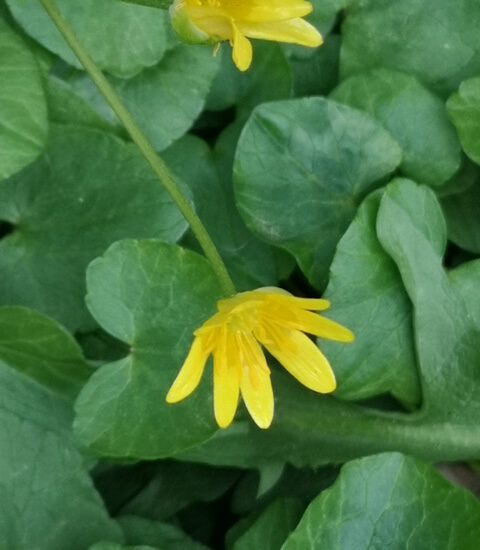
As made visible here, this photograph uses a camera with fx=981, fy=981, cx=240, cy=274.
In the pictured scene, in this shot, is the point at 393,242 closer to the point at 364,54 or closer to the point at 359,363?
the point at 359,363

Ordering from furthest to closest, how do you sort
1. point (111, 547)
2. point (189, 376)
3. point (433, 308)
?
point (433, 308), point (111, 547), point (189, 376)

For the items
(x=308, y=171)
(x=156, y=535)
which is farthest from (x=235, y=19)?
(x=156, y=535)

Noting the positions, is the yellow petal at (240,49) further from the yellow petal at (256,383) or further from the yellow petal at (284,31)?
the yellow petal at (256,383)

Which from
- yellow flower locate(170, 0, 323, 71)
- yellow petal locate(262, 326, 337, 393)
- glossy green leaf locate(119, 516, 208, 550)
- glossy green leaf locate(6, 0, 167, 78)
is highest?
yellow flower locate(170, 0, 323, 71)

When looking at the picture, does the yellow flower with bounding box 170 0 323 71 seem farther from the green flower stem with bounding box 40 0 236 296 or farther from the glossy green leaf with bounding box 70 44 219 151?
the glossy green leaf with bounding box 70 44 219 151

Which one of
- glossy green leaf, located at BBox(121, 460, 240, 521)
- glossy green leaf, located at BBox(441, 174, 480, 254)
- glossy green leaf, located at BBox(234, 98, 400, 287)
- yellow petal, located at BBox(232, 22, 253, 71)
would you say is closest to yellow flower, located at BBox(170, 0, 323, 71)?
yellow petal, located at BBox(232, 22, 253, 71)

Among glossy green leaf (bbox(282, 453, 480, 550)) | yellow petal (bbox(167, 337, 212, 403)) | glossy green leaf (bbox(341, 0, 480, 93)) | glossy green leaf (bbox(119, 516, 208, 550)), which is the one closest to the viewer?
yellow petal (bbox(167, 337, 212, 403))

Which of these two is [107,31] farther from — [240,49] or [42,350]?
[42,350]
